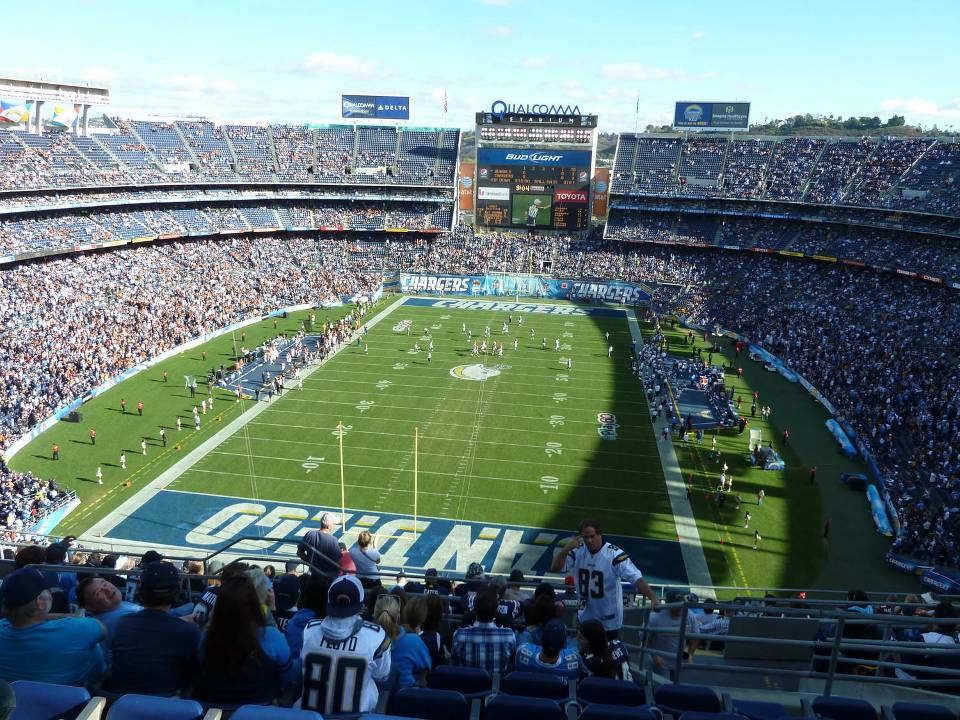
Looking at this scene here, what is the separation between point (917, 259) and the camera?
4400cm

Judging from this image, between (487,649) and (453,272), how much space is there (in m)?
53.8

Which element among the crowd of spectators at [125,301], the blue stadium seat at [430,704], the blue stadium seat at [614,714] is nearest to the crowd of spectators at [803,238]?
the crowd of spectators at [125,301]

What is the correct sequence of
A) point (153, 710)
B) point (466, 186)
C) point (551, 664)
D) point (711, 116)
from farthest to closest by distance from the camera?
point (711, 116) < point (466, 186) < point (551, 664) < point (153, 710)

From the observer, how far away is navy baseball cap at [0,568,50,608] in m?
4.15

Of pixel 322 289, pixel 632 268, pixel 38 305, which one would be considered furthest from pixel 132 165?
pixel 632 268

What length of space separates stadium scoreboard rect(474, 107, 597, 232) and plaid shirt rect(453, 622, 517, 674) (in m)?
59.4

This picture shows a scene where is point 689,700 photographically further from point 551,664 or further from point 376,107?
point 376,107

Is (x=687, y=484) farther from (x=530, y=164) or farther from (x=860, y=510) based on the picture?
(x=530, y=164)

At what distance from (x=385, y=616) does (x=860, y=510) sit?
2285 centimetres

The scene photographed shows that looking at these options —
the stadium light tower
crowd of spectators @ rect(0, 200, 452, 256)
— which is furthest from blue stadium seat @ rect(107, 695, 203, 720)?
the stadium light tower

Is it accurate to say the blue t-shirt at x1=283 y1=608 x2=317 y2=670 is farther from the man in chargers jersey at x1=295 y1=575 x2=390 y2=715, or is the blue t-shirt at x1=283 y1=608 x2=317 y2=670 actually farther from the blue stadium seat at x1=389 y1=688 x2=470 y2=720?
the blue stadium seat at x1=389 y1=688 x2=470 y2=720

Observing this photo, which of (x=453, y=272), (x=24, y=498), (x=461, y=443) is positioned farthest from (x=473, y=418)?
(x=453, y=272)

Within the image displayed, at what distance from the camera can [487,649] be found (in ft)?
19.1

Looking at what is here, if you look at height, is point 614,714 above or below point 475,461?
above
